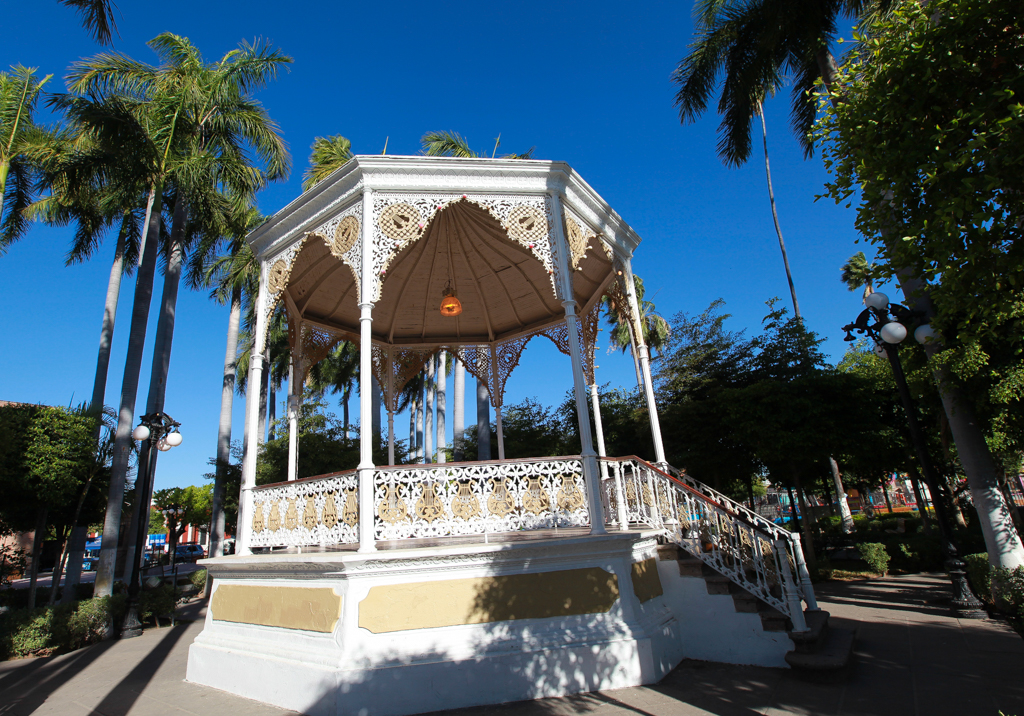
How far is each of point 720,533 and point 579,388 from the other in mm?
2540

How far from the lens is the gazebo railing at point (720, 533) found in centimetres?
630

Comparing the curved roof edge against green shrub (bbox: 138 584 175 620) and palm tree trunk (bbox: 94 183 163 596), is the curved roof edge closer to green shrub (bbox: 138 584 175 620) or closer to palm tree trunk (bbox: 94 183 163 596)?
palm tree trunk (bbox: 94 183 163 596)

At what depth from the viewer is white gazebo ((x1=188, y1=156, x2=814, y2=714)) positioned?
5.55 meters

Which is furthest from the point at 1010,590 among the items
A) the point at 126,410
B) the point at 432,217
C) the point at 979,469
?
the point at 126,410

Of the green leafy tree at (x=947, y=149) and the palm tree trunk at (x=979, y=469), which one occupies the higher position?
the green leafy tree at (x=947, y=149)

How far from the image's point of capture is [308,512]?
262 inches

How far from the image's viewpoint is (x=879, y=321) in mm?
8555

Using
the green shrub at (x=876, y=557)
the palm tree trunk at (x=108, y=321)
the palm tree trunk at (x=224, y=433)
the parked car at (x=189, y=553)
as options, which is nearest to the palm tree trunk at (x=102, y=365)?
the palm tree trunk at (x=108, y=321)

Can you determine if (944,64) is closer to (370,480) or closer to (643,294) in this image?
(370,480)

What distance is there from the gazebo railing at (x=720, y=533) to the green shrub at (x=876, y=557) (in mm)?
8080

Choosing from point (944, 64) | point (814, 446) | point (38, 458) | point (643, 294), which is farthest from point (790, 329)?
point (38, 458)

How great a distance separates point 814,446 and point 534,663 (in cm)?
1102

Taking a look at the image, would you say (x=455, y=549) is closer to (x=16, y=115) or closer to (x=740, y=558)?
(x=740, y=558)

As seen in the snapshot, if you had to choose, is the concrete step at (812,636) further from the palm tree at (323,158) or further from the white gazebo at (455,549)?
the palm tree at (323,158)
